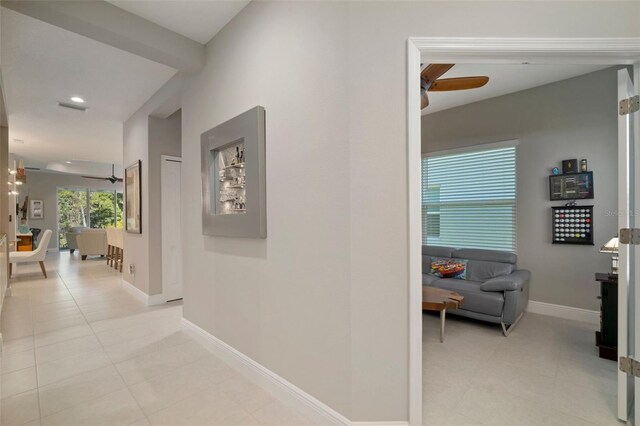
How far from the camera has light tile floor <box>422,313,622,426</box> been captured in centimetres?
187

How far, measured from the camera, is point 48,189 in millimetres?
10703

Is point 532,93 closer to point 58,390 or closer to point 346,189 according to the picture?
point 346,189

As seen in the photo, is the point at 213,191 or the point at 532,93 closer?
the point at 213,191

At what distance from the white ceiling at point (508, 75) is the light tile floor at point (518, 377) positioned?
2.90 meters

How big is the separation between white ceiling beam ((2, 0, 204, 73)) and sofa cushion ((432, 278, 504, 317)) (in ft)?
12.0

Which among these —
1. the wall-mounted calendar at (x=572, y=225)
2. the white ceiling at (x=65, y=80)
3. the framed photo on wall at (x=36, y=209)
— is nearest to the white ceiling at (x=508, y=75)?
the wall-mounted calendar at (x=572, y=225)

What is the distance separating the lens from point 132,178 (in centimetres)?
464

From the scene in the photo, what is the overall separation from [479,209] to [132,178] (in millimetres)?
5314

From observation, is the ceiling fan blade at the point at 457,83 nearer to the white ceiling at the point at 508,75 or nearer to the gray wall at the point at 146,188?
the white ceiling at the point at 508,75

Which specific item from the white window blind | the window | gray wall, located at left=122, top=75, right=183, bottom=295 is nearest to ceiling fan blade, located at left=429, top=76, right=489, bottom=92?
the white window blind

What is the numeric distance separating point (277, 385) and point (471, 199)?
3752mm

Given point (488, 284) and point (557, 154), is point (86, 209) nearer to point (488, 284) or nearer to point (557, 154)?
point (488, 284)

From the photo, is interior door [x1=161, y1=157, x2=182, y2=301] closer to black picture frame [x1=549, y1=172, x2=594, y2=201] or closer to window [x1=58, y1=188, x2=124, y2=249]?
black picture frame [x1=549, y1=172, x2=594, y2=201]

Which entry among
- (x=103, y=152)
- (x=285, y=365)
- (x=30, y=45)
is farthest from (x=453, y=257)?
(x=103, y=152)
